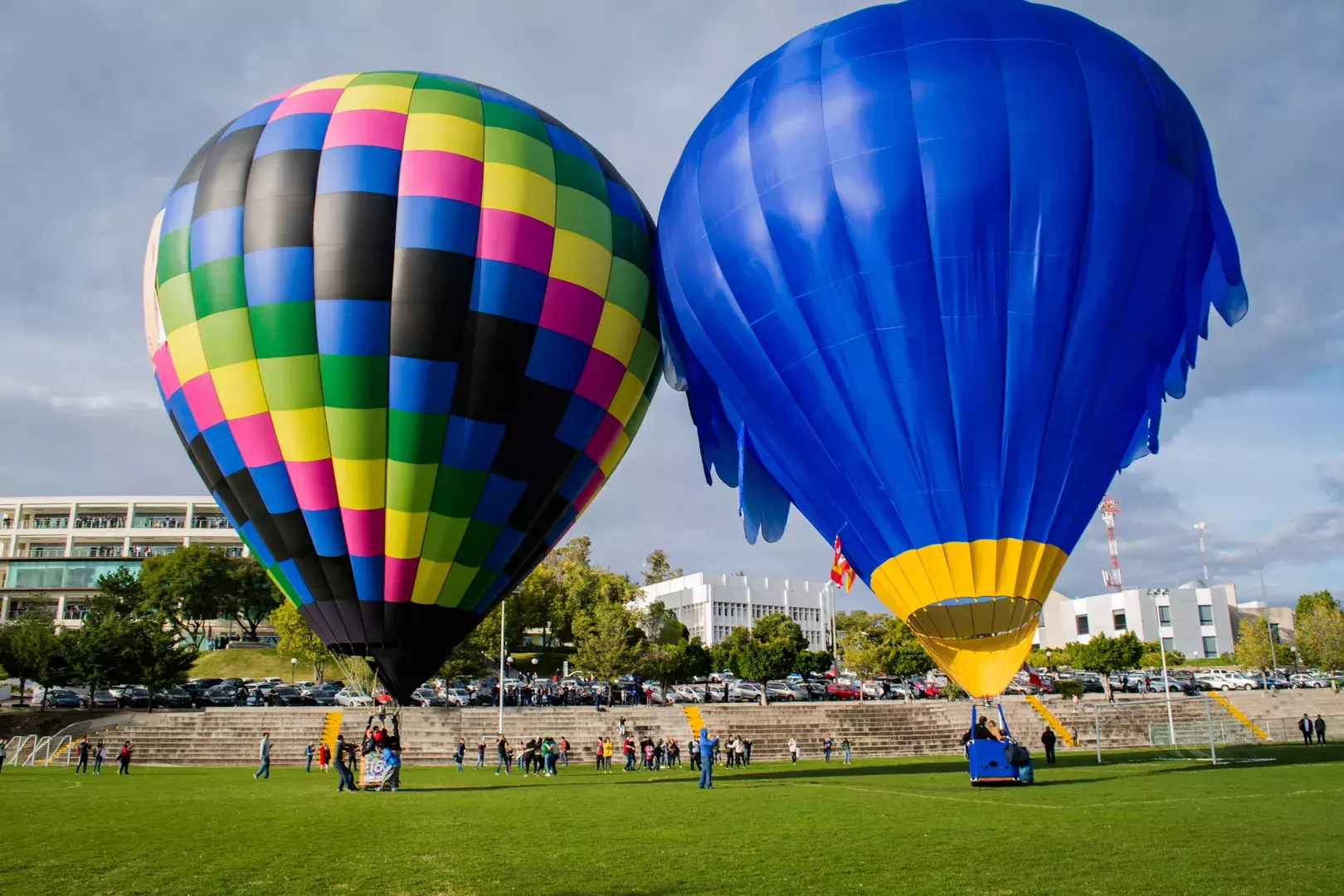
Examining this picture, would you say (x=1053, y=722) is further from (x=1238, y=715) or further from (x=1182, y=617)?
(x=1182, y=617)

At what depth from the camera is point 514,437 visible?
59.7 feet

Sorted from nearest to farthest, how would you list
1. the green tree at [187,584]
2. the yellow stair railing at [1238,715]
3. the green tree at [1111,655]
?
the yellow stair railing at [1238,715] → the green tree at [1111,655] → the green tree at [187,584]

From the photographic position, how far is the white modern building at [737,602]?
10625cm

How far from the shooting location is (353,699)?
42938 mm

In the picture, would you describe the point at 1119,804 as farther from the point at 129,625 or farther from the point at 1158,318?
the point at 129,625

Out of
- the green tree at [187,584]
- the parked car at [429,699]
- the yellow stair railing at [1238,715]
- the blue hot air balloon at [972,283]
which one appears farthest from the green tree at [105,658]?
the yellow stair railing at [1238,715]

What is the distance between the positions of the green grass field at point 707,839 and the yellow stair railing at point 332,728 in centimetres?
1336

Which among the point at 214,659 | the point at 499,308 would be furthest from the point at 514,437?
the point at 214,659

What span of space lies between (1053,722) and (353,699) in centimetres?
2866

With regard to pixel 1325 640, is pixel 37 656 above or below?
below

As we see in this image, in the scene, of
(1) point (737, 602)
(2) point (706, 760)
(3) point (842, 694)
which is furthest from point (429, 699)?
(1) point (737, 602)

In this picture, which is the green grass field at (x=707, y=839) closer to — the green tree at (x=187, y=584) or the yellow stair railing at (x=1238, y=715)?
the yellow stair railing at (x=1238, y=715)

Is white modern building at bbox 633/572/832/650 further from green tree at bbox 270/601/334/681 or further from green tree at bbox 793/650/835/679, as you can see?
green tree at bbox 270/601/334/681

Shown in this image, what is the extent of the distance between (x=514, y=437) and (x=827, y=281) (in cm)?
663
